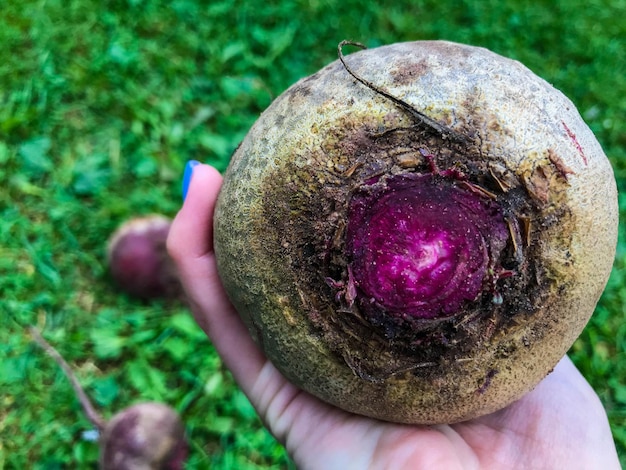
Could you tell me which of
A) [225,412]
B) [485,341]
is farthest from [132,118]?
[485,341]

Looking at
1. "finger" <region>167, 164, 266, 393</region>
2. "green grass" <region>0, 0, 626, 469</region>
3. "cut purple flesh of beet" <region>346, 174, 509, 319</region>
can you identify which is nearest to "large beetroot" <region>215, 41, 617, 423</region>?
"cut purple flesh of beet" <region>346, 174, 509, 319</region>

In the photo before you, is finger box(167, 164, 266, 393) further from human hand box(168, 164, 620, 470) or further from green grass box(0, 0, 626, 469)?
green grass box(0, 0, 626, 469)

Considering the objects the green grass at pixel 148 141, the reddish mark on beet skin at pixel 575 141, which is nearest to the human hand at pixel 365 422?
the reddish mark on beet skin at pixel 575 141

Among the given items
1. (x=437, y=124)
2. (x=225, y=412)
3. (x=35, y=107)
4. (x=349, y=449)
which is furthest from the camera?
(x=35, y=107)

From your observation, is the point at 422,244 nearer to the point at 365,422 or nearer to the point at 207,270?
the point at 365,422

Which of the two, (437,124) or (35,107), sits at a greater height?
(437,124)

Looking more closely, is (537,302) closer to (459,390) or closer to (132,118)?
(459,390)

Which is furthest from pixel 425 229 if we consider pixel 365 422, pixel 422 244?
pixel 365 422
